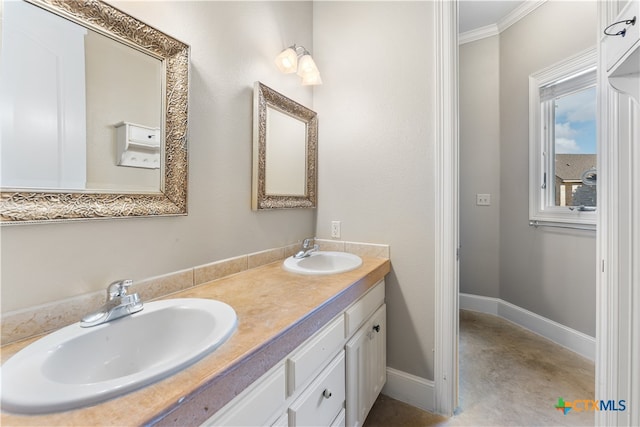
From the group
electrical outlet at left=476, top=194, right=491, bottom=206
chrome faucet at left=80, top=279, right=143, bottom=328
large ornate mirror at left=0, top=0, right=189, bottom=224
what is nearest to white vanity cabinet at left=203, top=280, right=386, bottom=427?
chrome faucet at left=80, top=279, right=143, bottom=328

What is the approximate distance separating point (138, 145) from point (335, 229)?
1185 millimetres

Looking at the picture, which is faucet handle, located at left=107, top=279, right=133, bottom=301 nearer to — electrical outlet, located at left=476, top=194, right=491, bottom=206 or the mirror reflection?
the mirror reflection

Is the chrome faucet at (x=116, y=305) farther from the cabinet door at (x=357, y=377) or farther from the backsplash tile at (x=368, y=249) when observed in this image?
the backsplash tile at (x=368, y=249)

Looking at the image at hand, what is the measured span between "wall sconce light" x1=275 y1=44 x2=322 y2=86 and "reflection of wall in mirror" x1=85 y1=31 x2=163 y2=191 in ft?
2.37

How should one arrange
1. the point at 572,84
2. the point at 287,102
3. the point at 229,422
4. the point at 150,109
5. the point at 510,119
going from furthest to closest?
the point at 510,119, the point at 572,84, the point at 287,102, the point at 150,109, the point at 229,422

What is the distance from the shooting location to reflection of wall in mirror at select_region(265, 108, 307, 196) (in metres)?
1.48

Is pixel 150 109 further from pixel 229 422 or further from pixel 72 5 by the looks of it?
pixel 229 422

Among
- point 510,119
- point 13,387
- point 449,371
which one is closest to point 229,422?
point 13,387

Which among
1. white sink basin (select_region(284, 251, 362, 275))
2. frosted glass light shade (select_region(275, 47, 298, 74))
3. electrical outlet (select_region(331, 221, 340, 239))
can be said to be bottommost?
white sink basin (select_region(284, 251, 362, 275))

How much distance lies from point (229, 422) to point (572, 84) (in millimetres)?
3067

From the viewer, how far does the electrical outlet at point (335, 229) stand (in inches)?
69.9

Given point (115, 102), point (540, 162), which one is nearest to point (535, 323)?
point (540, 162)

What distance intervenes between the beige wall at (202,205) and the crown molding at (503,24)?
1.94 meters

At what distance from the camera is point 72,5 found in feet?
2.52
